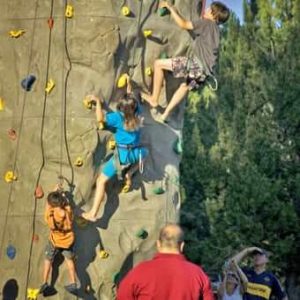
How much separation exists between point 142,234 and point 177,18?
2336 millimetres

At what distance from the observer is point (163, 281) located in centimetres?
578

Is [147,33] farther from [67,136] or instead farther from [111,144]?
[67,136]

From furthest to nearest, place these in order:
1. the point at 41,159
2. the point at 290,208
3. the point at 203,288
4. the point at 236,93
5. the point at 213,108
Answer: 1. the point at 213,108
2. the point at 236,93
3. the point at 290,208
4. the point at 41,159
5. the point at 203,288

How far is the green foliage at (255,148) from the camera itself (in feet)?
64.0

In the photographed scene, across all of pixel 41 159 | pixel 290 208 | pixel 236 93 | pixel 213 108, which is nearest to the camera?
pixel 41 159

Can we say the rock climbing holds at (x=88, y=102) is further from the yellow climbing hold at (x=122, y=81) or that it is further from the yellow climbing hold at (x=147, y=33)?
the yellow climbing hold at (x=147, y=33)

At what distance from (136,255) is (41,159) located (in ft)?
4.76

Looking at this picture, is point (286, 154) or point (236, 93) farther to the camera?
point (236, 93)

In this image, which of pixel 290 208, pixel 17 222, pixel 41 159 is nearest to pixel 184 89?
pixel 41 159

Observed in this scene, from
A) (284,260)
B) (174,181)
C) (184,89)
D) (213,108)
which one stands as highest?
(213,108)

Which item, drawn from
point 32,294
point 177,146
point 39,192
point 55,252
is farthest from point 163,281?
point 177,146

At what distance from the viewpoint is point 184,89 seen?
30.8ft

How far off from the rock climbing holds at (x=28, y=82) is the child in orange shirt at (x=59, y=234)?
1227 mm

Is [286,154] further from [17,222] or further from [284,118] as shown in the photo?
[17,222]
